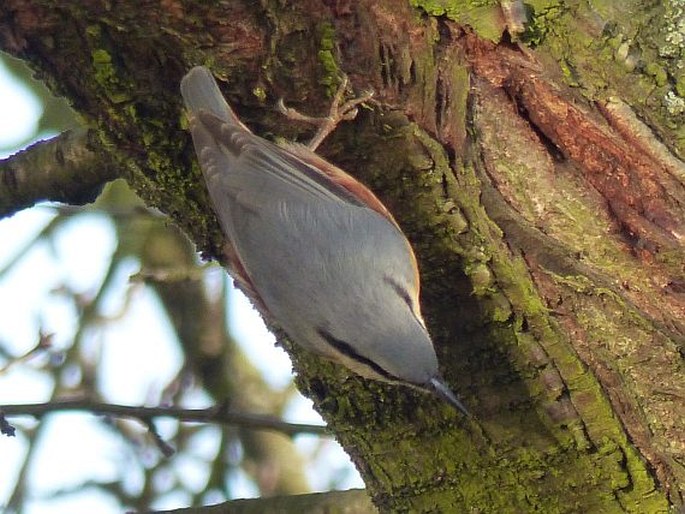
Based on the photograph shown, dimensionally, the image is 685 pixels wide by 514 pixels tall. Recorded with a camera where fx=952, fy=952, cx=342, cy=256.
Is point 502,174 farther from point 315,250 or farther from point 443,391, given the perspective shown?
point 315,250

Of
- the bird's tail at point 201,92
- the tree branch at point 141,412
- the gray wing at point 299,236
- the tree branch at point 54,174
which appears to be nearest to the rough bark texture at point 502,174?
the bird's tail at point 201,92

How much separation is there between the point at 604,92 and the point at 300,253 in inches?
29.4

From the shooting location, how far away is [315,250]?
212 centimetres

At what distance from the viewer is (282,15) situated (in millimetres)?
1585

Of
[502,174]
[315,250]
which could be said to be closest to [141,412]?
[315,250]

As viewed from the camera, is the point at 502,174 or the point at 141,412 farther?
the point at 141,412

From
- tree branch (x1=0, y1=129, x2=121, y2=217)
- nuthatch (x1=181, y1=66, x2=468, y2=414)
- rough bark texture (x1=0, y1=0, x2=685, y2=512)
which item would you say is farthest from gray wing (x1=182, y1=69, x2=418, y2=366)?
tree branch (x1=0, y1=129, x2=121, y2=217)

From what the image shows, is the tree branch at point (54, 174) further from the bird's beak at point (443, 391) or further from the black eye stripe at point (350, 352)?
the bird's beak at point (443, 391)

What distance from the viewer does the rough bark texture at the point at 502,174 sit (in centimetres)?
164

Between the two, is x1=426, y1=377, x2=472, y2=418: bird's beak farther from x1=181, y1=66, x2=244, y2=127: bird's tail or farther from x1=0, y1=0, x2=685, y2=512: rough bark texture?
x1=181, y1=66, x2=244, y2=127: bird's tail

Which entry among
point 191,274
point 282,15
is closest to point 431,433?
point 282,15

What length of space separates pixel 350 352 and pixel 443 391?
22cm

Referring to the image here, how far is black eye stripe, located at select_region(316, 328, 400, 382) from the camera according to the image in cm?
186

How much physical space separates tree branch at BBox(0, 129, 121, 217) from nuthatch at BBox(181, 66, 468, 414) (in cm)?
40
